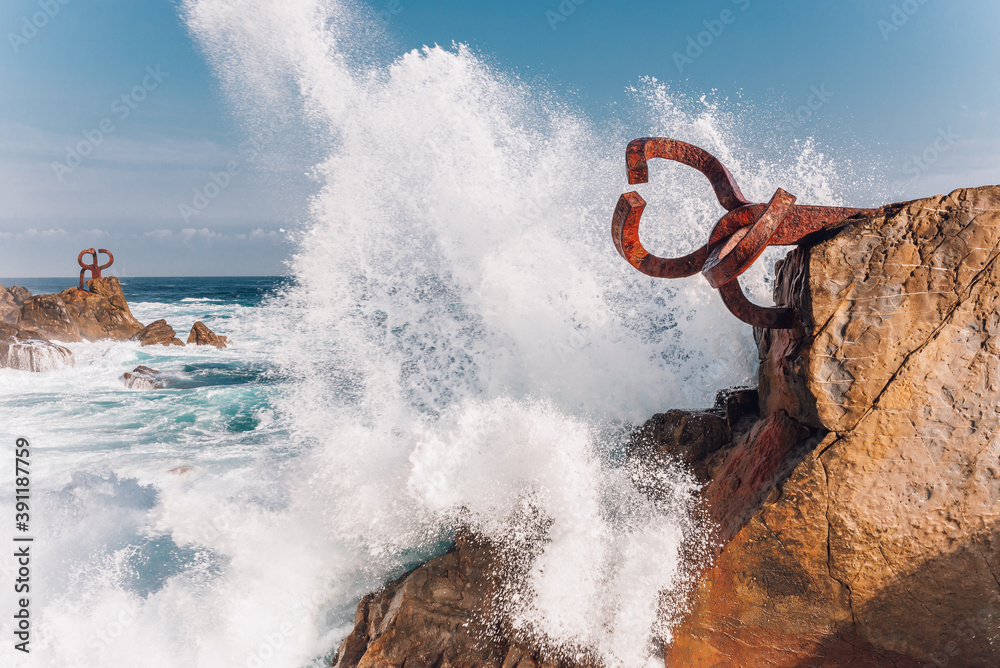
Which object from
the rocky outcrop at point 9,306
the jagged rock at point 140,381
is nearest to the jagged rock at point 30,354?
the jagged rock at point 140,381

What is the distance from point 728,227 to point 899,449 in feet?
3.34

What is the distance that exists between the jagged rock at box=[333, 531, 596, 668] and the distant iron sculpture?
163cm

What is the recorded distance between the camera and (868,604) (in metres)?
1.87

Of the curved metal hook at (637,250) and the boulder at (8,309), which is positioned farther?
the boulder at (8,309)

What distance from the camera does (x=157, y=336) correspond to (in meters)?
11.7

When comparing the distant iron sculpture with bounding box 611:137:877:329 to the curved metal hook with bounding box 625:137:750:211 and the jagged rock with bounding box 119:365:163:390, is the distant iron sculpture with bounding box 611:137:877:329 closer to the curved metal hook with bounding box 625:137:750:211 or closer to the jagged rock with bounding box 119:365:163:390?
the curved metal hook with bounding box 625:137:750:211

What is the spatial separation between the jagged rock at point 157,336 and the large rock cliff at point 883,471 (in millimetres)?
13161

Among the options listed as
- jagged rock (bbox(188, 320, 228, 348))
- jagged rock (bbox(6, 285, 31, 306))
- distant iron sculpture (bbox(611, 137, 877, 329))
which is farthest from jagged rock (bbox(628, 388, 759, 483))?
jagged rock (bbox(6, 285, 31, 306))

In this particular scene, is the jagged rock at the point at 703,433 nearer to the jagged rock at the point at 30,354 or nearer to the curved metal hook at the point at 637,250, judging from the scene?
the curved metal hook at the point at 637,250

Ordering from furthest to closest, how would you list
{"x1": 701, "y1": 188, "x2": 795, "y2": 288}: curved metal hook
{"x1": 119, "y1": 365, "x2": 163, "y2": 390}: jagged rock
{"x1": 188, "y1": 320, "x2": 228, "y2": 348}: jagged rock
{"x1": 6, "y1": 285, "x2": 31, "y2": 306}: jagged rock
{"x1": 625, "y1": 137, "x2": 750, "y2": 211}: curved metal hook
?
1. {"x1": 6, "y1": 285, "x2": 31, "y2": 306}: jagged rock
2. {"x1": 188, "y1": 320, "x2": 228, "y2": 348}: jagged rock
3. {"x1": 119, "y1": 365, "x2": 163, "y2": 390}: jagged rock
4. {"x1": 625, "y1": 137, "x2": 750, "y2": 211}: curved metal hook
5. {"x1": 701, "y1": 188, "x2": 795, "y2": 288}: curved metal hook

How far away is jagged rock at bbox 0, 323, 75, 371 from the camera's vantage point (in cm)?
853

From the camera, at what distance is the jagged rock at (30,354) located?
8531 mm

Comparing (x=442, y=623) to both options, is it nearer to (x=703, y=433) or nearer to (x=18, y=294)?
(x=703, y=433)

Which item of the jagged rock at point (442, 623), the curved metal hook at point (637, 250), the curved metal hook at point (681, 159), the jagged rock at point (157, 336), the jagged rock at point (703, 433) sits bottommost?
the jagged rock at point (442, 623)
